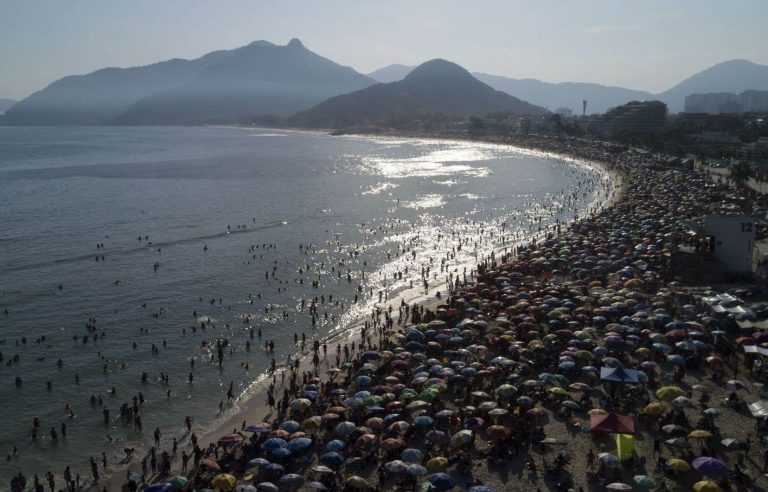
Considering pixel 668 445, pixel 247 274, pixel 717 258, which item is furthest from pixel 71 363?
pixel 717 258

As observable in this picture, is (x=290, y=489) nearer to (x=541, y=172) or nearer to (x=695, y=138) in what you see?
(x=541, y=172)

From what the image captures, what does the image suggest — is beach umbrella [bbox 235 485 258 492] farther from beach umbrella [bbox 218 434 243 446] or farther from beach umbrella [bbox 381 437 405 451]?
beach umbrella [bbox 381 437 405 451]

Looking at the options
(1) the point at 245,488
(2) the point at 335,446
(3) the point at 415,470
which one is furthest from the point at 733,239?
(1) the point at 245,488

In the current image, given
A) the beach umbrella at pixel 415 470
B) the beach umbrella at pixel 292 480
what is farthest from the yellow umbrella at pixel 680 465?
the beach umbrella at pixel 292 480

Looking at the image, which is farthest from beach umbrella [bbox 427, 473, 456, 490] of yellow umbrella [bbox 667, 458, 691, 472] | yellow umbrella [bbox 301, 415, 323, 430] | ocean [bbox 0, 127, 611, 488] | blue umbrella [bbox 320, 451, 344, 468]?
ocean [bbox 0, 127, 611, 488]

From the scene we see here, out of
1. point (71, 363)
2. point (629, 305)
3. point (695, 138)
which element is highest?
point (695, 138)

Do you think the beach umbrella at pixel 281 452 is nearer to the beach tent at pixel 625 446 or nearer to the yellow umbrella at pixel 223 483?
the yellow umbrella at pixel 223 483

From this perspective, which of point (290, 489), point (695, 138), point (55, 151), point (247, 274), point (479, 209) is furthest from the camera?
point (55, 151)
